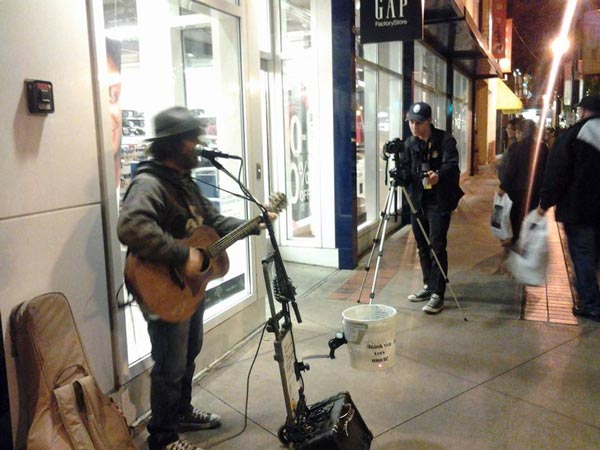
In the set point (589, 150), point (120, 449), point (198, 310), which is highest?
point (589, 150)

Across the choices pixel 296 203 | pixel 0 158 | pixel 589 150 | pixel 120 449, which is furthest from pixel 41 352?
pixel 296 203

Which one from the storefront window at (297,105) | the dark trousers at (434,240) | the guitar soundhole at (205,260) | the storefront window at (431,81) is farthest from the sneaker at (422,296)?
the storefront window at (431,81)

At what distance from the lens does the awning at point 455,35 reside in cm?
888

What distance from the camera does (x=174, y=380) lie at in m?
2.93

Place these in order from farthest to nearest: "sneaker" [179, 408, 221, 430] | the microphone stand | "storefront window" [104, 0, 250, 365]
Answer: "storefront window" [104, 0, 250, 365] → "sneaker" [179, 408, 221, 430] → the microphone stand

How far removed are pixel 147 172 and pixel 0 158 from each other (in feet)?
2.12

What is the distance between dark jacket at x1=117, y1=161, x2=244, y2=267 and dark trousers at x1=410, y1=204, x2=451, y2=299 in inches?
101

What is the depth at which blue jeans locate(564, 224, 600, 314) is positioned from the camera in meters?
→ 4.99

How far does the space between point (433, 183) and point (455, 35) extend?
7.34 metres

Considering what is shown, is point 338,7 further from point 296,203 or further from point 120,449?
point 120,449

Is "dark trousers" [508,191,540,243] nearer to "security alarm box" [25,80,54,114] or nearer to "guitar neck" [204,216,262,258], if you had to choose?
"guitar neck" [204,216,262,258]

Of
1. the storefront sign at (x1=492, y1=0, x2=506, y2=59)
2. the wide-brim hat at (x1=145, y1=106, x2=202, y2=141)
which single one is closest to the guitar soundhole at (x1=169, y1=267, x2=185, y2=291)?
the wide-brim hat at (x1=145, y1=106, x2=202, y2=141)

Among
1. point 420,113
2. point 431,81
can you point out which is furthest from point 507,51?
point 420,113

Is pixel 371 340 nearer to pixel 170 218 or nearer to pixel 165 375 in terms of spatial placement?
pixel 165 375
